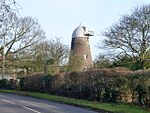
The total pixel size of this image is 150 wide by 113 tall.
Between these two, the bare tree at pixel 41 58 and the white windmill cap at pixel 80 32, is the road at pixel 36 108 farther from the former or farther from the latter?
the white windmill cap at pixel 80 32

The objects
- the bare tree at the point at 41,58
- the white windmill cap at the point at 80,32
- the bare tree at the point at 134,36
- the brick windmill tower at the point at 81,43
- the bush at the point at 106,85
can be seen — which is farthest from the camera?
the white windmill cap at the point at 80,32

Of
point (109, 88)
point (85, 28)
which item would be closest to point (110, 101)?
point (109, 88)

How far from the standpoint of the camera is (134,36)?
44.0m

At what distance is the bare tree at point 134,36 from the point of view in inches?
A: 1718

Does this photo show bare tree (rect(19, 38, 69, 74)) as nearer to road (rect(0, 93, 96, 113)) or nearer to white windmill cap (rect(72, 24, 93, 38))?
white windmill cap (rect(72, 24, 93, 38))

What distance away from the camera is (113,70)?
1161 inches

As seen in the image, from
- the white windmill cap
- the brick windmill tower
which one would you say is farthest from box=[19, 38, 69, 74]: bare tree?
the white windmill cap

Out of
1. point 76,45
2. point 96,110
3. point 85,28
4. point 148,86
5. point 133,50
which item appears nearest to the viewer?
point 96,110

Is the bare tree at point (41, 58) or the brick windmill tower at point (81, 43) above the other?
the brick windmill tower at point (81, 43)

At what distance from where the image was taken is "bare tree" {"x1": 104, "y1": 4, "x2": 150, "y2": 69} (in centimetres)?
4362

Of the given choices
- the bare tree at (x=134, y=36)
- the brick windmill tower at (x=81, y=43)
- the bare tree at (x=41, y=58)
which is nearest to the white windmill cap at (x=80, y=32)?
the brick windmill tower at (x=81, y=43)

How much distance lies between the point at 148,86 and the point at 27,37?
41.3 m

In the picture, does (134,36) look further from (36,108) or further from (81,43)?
(81,43)

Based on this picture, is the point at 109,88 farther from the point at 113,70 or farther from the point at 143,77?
the point at 143,77
